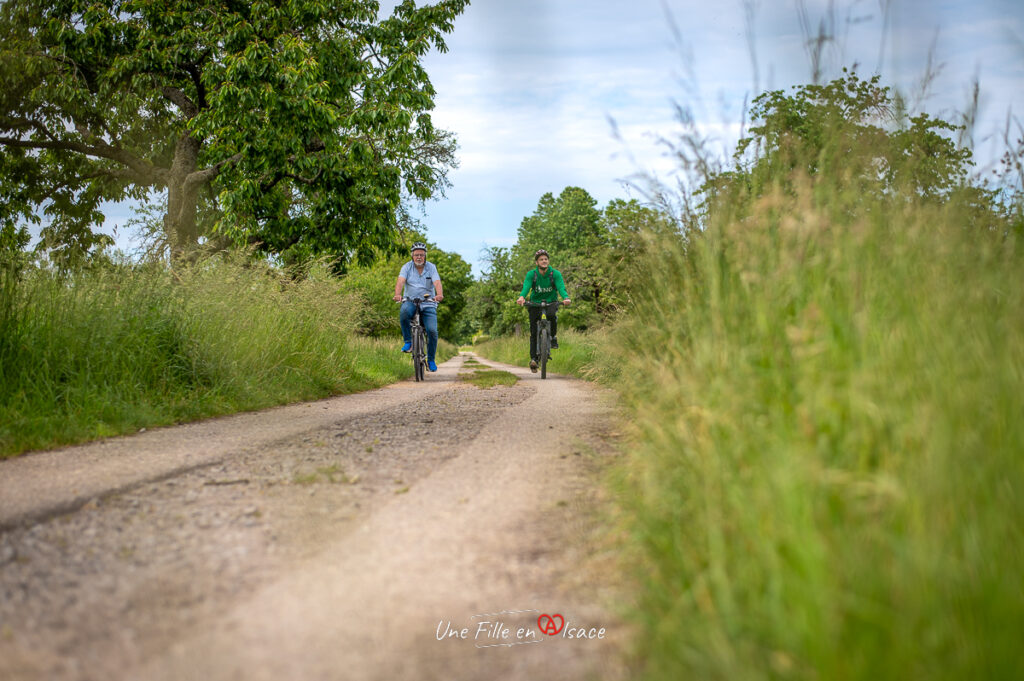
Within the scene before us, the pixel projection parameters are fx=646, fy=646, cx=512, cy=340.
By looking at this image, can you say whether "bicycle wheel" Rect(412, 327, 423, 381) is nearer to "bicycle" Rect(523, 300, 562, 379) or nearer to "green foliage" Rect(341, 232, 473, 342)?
"bicycle" Rect(523, 300, 562, 379)

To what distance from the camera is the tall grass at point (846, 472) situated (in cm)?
129

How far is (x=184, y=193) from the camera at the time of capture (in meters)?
13.7

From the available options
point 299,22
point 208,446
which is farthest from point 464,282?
point 208,446

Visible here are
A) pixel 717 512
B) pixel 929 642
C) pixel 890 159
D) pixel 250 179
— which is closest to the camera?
pixel 929 642

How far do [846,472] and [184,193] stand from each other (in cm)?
1479

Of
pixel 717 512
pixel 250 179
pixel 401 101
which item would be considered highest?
pixel 401 101

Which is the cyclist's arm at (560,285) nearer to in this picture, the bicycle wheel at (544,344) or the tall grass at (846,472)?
the bicycle wheel at (544,344)

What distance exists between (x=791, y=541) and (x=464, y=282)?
60.4 metres

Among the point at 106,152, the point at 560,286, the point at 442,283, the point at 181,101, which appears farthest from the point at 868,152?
the point at 442,283

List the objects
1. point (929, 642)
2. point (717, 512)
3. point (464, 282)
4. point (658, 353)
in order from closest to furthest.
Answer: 1. point (929, 642)
2. point (717, 512)
3. point (658, 353)
4. point (464, 282)

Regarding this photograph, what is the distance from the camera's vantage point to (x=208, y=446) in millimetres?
4191

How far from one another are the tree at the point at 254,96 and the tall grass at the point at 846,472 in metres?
11.1

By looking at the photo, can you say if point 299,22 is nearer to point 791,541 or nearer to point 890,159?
point 890,159

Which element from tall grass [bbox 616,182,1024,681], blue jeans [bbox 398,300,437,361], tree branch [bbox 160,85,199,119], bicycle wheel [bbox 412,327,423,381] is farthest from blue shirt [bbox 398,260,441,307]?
tall grass [bbox 616,182,1024,681]
